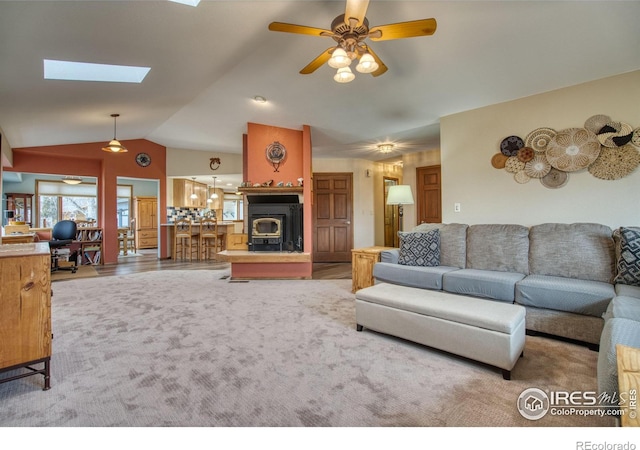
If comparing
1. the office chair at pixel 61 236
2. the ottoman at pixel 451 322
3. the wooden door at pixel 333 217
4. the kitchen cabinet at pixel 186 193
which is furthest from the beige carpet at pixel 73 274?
the ottoman at pixel 451 322

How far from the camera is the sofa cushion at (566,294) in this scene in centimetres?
222

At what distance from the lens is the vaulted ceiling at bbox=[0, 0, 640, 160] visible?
2.36 m

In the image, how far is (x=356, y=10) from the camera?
1.93 m

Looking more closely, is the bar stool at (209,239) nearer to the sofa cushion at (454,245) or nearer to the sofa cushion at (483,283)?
the sofa cushion at (454,245)

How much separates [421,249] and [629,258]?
1.69 m

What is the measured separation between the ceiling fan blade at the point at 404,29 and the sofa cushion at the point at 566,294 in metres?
2.19

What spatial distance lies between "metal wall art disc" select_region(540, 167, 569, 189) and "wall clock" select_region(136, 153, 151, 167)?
7.99 m

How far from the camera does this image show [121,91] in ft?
12.7

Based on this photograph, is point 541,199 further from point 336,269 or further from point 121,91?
point 121,91

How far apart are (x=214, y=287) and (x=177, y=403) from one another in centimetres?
298

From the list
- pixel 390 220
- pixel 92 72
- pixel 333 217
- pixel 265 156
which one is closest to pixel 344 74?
pixel 92 72

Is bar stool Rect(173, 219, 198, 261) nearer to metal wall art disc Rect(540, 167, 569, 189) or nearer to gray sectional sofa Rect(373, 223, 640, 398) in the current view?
gray sectional sofa Rect(373, 223, 640, 398)

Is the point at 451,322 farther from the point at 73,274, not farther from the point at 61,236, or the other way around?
the point at 61,236
